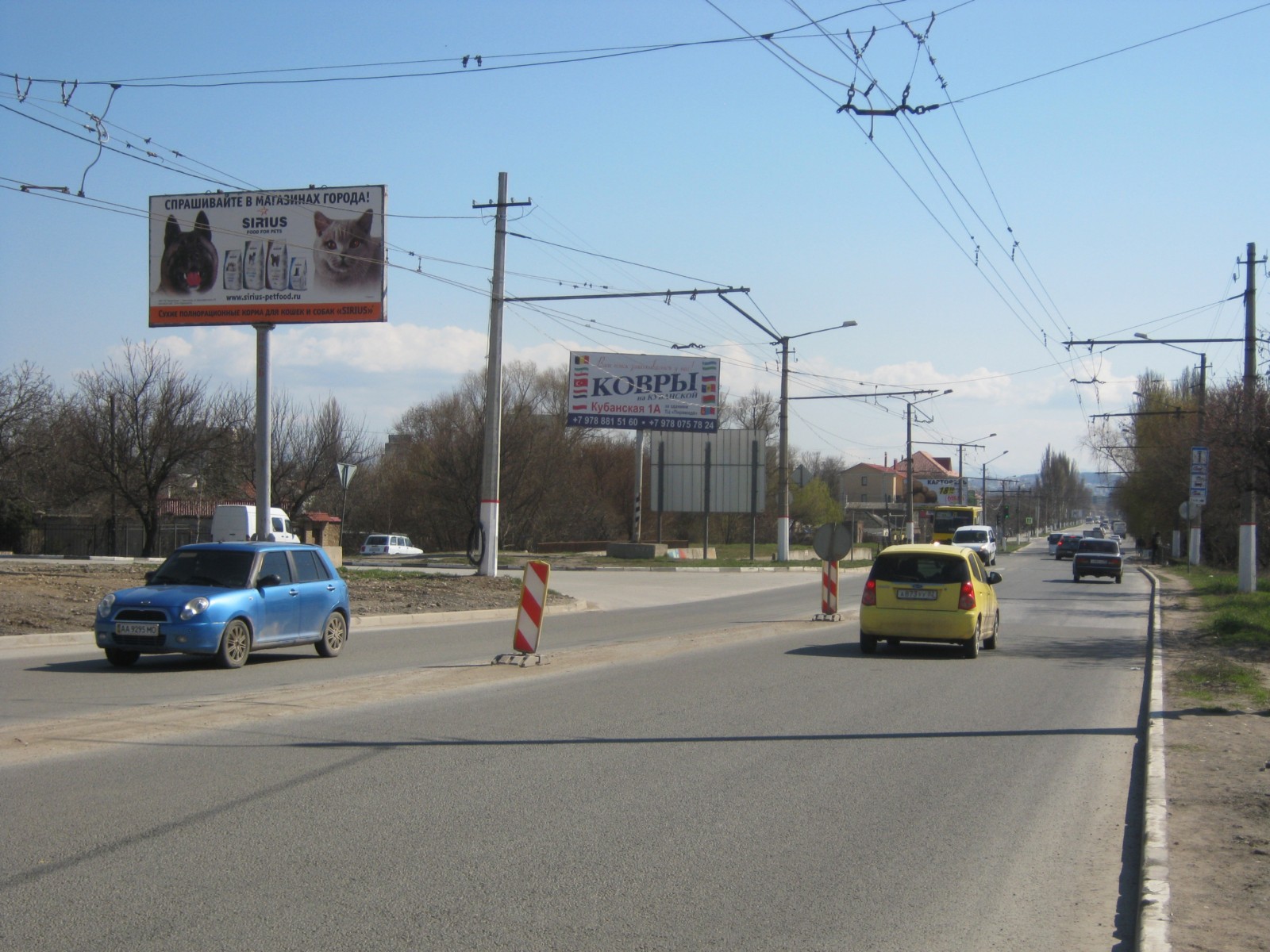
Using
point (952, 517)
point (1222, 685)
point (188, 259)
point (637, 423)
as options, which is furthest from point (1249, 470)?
point (952, 517)

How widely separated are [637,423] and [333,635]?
37522mm

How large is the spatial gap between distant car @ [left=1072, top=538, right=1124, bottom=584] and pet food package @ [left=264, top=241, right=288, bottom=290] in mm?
29718

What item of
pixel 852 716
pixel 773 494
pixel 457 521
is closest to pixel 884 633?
pixel 852 716

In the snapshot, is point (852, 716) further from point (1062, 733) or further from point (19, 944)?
point (19, 944)

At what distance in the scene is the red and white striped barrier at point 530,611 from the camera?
1402 cm

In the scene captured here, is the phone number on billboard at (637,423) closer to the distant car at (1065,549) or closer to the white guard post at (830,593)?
the distant car at (1065,549)

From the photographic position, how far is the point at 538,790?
7246 mm

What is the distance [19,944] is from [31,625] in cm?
1353

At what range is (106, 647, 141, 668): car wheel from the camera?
44.3ft

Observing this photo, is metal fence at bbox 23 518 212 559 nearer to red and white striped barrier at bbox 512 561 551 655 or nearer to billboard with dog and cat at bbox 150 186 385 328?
billboard with dog and cat at bbox 150 186 385 328

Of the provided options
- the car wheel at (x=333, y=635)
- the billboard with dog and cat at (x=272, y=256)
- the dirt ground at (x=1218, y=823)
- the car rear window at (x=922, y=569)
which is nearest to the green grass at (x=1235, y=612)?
the car rear window at (x=922, y=569)

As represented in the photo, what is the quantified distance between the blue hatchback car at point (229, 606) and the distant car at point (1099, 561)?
3438cm

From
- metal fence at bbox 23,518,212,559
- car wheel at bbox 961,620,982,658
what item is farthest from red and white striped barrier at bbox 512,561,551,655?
metal fence at bbox 23,518,212,559

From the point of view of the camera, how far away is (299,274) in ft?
92.1
